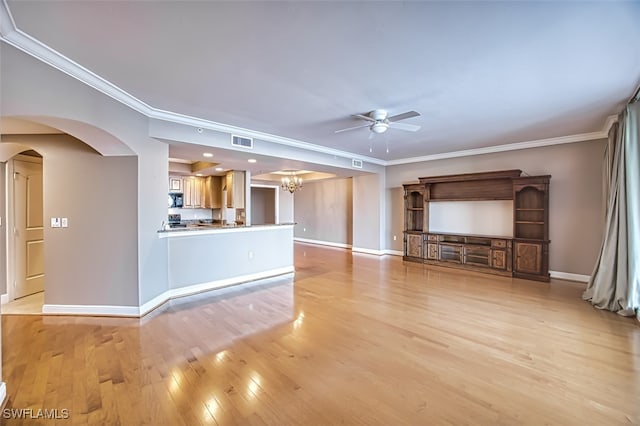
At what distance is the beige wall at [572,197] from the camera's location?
16.5 feet

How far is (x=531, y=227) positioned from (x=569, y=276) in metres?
1.08

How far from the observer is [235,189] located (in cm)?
805

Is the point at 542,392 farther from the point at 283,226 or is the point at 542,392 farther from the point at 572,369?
the point at 283,226

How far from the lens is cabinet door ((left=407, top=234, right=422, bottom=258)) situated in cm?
699

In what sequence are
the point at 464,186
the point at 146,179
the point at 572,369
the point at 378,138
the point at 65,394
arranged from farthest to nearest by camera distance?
the point at 464,186, the point at 378,138, the point at 146,179, the point at 572,369, the point at 65,394

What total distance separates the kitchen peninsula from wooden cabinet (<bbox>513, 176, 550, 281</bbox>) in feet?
15.1

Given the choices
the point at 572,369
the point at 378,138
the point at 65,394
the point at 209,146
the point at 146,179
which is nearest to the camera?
the point at 65,394

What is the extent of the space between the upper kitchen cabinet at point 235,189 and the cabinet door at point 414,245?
482 centimetres

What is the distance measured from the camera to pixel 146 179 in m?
3.67

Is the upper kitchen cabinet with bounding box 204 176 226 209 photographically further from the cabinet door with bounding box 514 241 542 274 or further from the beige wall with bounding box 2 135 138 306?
the cabinet door with bounding box 514 241 542 274


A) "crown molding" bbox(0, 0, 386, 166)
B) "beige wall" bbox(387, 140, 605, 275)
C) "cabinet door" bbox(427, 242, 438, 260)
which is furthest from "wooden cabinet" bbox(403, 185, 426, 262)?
"crown molding" bbox(0, 0, 386, 166)

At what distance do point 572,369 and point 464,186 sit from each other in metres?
4.79

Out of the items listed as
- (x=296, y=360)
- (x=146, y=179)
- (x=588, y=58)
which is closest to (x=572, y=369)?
(x=296, y=360)

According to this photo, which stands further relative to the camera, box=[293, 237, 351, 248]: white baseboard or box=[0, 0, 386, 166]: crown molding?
box=[293, 237, 351, 248]: white baseboard
